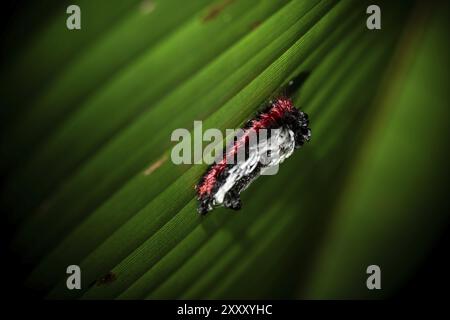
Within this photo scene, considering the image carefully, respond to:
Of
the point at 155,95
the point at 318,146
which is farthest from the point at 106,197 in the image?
the point at 318,146

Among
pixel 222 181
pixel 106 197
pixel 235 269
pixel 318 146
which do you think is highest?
pixel 318 146

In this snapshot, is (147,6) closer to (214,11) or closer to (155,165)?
(214,11)

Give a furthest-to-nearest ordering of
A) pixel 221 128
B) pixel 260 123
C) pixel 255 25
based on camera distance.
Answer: pixel 260 123 < pixel 221 128 < pixel 255 25

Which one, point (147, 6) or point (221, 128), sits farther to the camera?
point (221, 128)

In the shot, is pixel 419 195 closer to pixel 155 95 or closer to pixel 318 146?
pixel 318 146

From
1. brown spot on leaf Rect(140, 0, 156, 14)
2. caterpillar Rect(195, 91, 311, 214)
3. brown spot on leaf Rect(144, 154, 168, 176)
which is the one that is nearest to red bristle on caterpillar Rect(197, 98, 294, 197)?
caterpillar Rect(195, 91, 311, 214)

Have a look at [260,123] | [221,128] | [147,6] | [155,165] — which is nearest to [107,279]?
[155,165]
